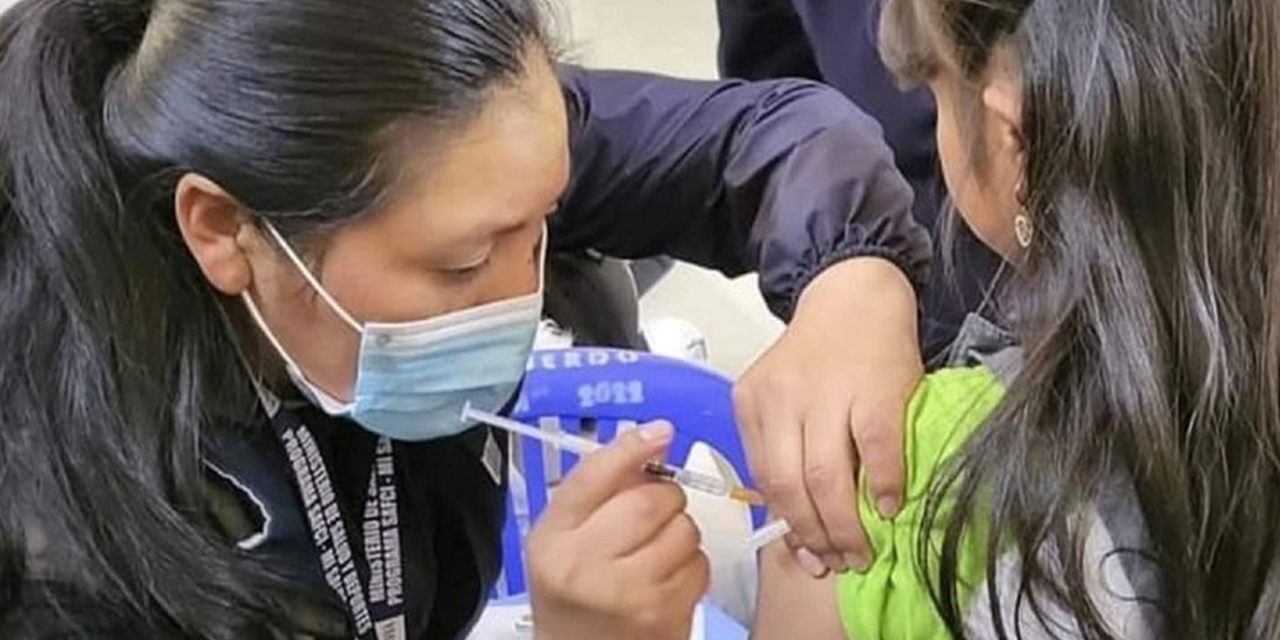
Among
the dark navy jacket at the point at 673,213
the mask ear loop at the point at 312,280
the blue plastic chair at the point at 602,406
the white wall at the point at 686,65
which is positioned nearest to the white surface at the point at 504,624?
the blue plastic chair at the point at 602,406

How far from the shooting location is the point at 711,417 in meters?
1.51

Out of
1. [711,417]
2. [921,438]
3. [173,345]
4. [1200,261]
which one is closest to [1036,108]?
[1200,261]

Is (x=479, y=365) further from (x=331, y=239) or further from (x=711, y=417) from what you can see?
(x=711, y=417)

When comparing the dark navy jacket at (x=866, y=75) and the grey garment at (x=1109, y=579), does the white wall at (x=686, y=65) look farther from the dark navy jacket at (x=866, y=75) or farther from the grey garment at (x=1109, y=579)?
the grey garment at (x=1109, y=579)

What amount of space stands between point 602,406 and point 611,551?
1.56 feet

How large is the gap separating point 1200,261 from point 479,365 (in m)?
0.39

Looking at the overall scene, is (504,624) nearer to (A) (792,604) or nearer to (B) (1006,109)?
(A) (792,604)

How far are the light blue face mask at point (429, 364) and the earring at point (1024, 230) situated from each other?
0.88ft

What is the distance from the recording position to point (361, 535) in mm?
1161

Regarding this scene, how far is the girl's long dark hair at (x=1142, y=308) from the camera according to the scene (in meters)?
0.87

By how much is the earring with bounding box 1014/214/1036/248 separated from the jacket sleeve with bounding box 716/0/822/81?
2.18ft

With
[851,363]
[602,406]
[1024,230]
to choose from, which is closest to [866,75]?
[602,406]

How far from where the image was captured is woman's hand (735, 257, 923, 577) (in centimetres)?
104

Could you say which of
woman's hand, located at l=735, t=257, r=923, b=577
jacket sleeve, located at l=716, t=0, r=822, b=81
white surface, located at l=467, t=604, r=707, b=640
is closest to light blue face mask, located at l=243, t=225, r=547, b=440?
woman's hand, located at l=735, t=257, r=923, b=577
